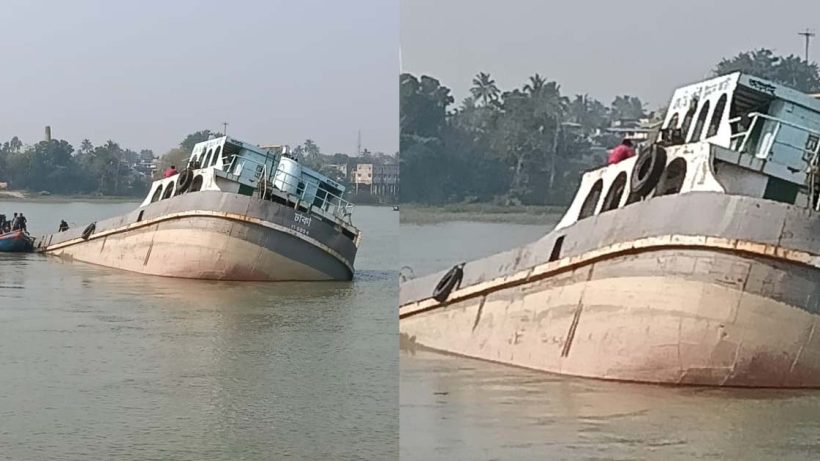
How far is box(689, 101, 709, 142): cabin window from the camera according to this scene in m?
8.03

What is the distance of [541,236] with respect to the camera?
798cm

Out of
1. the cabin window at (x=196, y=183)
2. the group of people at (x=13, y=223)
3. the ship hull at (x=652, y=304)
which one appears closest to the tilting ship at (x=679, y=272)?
the ship hull at (x=652, y=304)

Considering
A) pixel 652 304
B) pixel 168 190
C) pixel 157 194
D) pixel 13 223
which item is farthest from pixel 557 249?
pixel 13 223

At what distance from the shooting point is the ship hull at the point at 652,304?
694 cm

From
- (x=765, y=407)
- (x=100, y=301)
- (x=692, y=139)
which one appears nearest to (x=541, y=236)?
(x=692, y=139)

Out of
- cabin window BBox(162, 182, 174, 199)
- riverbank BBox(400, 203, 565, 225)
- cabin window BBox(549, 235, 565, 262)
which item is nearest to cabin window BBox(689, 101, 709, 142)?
riverbank BBox(400, 203, 565, 225)

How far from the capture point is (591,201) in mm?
8391

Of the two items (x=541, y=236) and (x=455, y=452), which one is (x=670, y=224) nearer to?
(x=541, y=236)

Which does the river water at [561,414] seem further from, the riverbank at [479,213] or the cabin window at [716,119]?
the cabin window at [716,119]

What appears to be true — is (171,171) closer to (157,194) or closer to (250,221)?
(157,194)

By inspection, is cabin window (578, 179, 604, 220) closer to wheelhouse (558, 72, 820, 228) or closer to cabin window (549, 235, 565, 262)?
wheelhouse (558, 72, 820, 228)

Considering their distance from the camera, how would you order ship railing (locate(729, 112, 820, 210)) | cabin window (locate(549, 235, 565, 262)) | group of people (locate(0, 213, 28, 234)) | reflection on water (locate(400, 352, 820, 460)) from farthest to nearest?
group of people (locate(0, 213, 28, 234)) < cabin window (locate(549, 235, 565, 262)) < ship railing (locate(729, 112, 820, 210)) < reflection on water (locate(400, 352, 820, 460))

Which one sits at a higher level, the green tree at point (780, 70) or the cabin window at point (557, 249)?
the green tree at point (780, 70)

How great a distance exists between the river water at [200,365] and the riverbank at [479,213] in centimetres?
180
